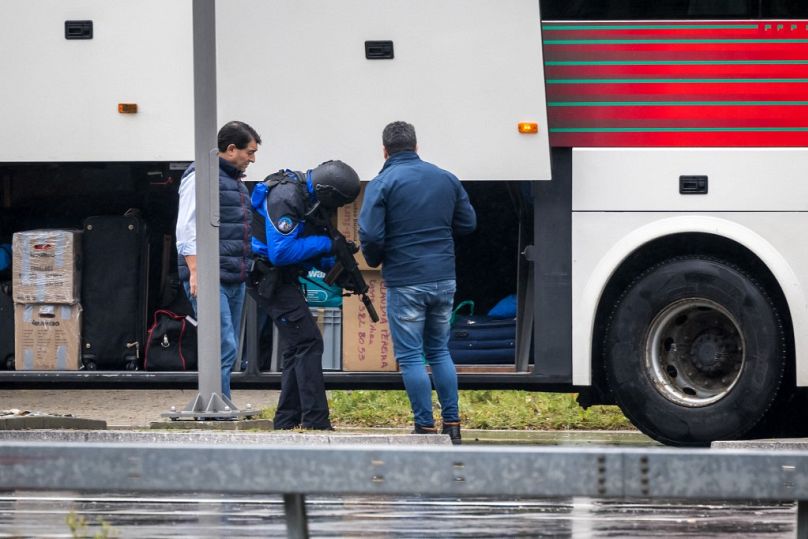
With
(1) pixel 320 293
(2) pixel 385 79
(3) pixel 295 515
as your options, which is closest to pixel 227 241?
(1) pixel 320 293

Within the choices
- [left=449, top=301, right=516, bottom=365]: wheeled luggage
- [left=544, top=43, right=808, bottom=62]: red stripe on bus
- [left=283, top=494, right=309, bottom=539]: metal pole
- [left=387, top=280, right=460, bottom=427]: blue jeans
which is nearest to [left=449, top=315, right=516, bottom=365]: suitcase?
[left=449, top=301, right=516, bottom=365]: wheeled luggage

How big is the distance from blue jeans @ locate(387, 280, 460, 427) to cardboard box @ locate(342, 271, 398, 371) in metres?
0.66

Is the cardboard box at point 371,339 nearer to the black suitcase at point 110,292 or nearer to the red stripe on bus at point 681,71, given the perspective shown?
the black suitcase at point 110,292

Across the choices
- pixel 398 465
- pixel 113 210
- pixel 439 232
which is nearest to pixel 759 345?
pixel 439 232

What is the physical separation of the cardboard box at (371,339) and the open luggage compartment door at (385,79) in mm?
739

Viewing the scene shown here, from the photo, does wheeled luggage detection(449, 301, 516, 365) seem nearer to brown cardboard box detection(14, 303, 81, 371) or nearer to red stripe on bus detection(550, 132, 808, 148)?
red stripe on bus detection(550, 132, 808, 148)

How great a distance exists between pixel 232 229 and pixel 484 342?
5.18 ft

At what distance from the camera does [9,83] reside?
30.5 ft

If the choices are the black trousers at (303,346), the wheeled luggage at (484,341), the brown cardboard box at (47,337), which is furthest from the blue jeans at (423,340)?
the brown cardboard box at (47,337)

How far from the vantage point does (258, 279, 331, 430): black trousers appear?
9.08 meters

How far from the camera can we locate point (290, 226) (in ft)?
29.5

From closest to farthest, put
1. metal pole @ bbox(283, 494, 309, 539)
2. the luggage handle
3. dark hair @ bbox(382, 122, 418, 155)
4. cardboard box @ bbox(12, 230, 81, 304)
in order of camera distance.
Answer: metal pole @ bbox(283, 494, 309, 539) → dark hair @ bbox(382, 122, 418, 155) → cardboard box @ bbox(12, 230, 81, 304) → the luggage handle

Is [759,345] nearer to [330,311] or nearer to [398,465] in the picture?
[330,311]

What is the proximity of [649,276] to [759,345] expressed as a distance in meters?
0.70
